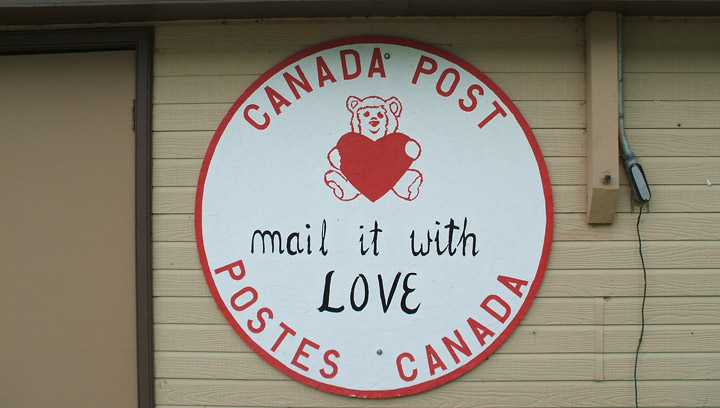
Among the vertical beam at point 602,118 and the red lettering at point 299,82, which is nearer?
the vertical beam at point 602,118

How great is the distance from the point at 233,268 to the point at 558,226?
1.55m

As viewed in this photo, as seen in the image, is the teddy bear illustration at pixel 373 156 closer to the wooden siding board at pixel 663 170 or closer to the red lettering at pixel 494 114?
the red lettering at pixel 494 114

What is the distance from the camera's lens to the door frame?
2580 mm

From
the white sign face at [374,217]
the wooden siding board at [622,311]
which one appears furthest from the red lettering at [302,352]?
the wooden siding board at [622,311]

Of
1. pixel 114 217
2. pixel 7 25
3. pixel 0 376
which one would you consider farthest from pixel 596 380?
pixel 7 25

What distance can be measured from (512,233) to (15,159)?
8.03 feet

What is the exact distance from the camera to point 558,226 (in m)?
2.60

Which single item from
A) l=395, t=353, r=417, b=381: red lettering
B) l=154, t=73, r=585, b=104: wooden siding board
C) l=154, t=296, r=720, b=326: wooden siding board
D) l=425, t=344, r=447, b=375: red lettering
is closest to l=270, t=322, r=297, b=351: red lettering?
l=154, t=296, r=720, b=326: wooden siding board

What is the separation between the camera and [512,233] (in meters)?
2.58

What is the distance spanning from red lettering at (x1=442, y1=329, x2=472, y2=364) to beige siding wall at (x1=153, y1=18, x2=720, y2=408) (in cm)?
11

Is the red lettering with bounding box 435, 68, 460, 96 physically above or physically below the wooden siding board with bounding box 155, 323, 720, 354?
above

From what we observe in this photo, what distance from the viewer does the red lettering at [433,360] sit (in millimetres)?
2559

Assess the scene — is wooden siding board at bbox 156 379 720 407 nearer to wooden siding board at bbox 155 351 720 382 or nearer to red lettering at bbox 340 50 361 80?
wooden siding board at bbox 155 351 720 382

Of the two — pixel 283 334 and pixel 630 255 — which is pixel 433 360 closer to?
pixel 283 334
